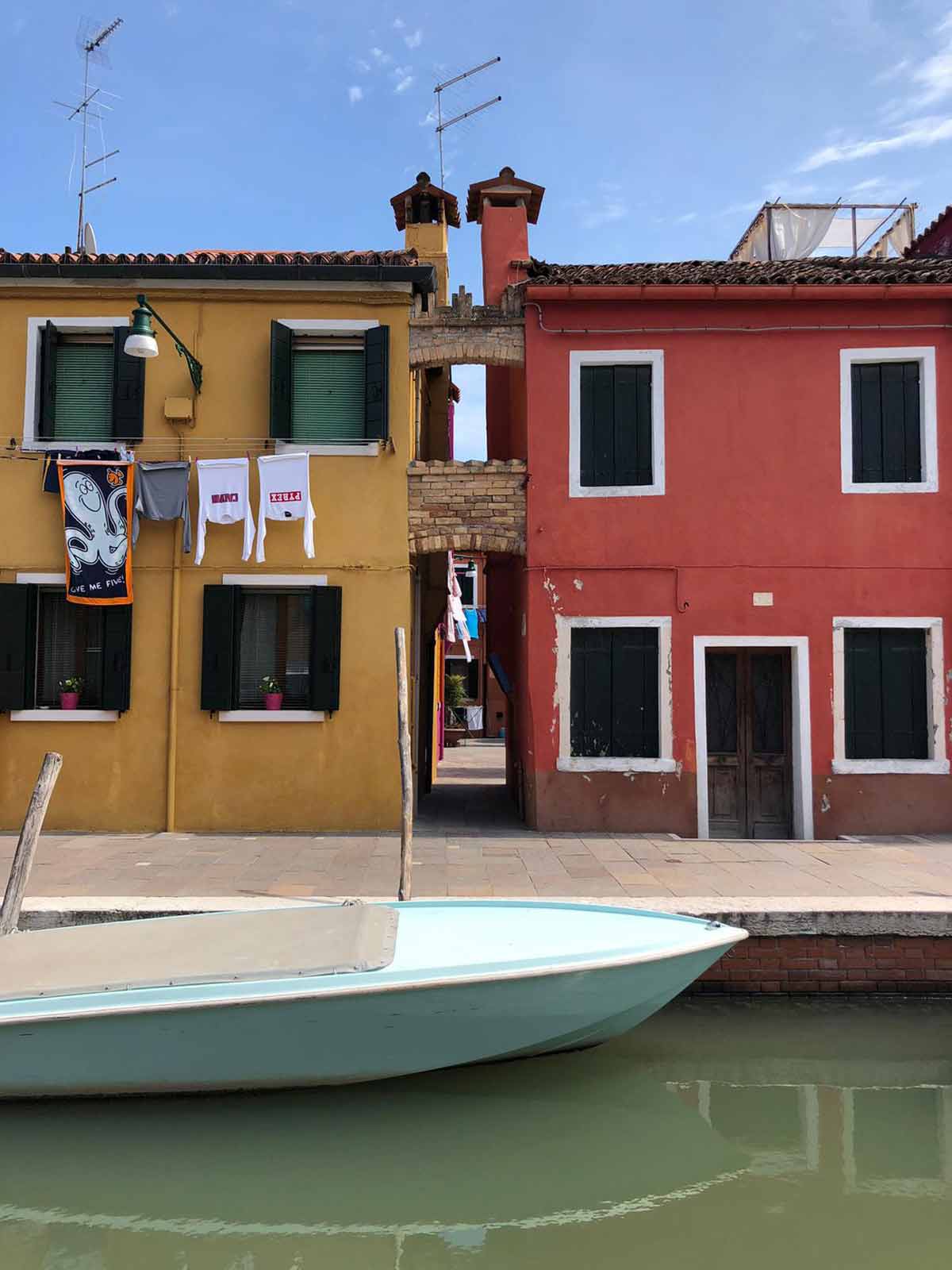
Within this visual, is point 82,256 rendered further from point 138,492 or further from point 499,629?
point 499,629

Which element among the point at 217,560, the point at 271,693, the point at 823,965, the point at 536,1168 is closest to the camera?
the point at 536,1168

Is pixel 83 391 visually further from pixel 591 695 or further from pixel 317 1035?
pixel 317 1035

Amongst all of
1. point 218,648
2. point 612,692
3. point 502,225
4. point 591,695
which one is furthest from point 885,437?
point 218,648

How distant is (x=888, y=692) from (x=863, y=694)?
0.89 ft

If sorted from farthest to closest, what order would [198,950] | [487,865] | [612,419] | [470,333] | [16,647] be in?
[470,333] < [612,419] < [16,647] < [487,865] < [198,950]

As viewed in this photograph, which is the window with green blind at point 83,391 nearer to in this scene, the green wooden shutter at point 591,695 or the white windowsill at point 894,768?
the green wooden shutter at point 591,695

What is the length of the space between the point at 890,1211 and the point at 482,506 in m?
7.66

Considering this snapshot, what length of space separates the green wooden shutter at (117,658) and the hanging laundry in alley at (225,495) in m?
1.28

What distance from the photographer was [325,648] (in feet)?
32.9

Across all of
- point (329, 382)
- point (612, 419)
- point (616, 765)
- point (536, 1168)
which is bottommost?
point (536, 1168)

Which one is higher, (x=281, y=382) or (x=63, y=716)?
(x=281, y=382)

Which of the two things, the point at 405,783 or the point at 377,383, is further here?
the point at 377,383

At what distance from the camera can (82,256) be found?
33.8 feet

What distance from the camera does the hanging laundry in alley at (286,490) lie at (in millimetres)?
9891
